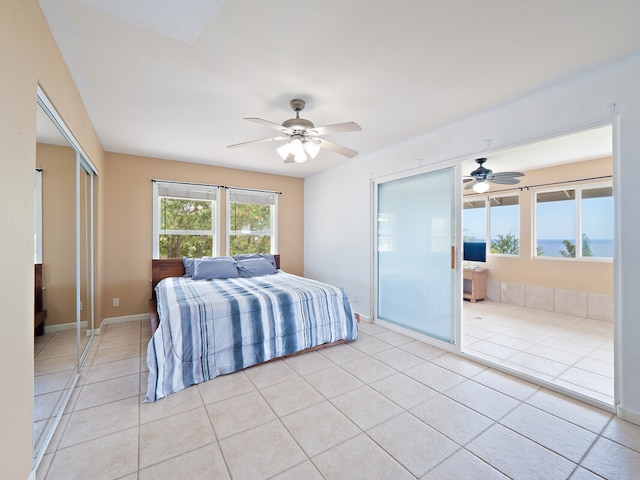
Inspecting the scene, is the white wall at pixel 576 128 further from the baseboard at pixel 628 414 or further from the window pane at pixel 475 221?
the window pane at pixel 475 221

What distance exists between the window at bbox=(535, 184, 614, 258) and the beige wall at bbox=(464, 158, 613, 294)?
15cm

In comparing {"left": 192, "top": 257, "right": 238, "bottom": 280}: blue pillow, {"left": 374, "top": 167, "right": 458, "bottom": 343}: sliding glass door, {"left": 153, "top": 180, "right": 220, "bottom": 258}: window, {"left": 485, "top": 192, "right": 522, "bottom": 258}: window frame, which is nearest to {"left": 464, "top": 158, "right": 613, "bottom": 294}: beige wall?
{"left": 485, "top": 192, "right": 522, "bottom": 258}: window frame

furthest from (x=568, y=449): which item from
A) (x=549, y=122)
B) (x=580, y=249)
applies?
(x=580, y=249)

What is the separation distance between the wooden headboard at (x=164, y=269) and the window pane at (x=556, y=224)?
20.0ft

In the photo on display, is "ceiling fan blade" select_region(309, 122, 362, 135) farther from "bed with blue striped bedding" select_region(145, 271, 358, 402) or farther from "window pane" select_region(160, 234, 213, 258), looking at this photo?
"window pane" select_region(160, 234, 213, 258)

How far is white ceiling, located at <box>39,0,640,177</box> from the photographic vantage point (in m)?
1.54

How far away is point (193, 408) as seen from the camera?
210 centimetres

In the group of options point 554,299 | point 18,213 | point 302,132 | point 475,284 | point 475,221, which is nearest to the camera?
point 18,213

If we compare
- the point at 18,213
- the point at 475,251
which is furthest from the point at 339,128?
the point at 475,251

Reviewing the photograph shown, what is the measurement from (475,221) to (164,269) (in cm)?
598

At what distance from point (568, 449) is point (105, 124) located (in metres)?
4.74

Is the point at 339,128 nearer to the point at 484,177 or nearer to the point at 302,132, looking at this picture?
the point at 302,132

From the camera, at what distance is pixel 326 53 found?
74.4 inches

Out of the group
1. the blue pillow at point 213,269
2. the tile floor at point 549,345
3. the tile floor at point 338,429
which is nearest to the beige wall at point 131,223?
the blue pillow at point 213,269
